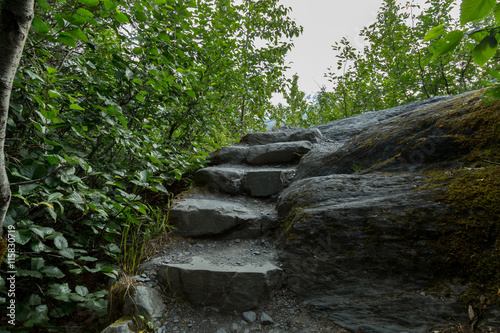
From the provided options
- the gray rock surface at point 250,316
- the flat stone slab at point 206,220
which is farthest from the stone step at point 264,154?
the gray rock surface at point 250,316

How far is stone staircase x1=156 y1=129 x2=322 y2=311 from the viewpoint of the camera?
2.33 m

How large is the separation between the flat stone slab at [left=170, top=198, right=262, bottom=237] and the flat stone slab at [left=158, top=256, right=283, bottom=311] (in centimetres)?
78

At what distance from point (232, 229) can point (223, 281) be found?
3.34ft

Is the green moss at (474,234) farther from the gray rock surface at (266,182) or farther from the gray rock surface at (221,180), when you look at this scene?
the gray rock surface at (221,180)

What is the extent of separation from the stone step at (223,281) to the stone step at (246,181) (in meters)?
1.66

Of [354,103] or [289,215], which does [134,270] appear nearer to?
[289,215]

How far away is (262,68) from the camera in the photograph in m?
6.64

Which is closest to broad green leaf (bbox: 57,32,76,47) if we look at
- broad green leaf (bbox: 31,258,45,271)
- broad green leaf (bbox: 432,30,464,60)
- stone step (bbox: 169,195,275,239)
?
broad green leaf (bbox: 31,258,45,271)

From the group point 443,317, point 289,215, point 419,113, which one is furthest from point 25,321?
point 419,113

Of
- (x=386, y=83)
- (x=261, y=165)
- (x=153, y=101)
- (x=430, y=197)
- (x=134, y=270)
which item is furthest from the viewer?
(x=386, y=83)

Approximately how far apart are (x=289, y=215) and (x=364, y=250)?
1.00m

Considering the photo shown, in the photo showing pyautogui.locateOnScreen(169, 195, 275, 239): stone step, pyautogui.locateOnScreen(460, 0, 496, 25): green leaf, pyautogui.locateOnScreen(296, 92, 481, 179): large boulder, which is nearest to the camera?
pyautogui.locateOnScreen(460, 0, 496, 25): green leaf

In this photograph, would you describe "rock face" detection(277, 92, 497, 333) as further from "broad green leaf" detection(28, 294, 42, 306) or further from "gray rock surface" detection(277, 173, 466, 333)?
"broad green leaf" detection(28, 294, 42, 306)

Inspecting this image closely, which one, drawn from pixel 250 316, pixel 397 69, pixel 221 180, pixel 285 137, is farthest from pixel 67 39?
pixel 397 69
